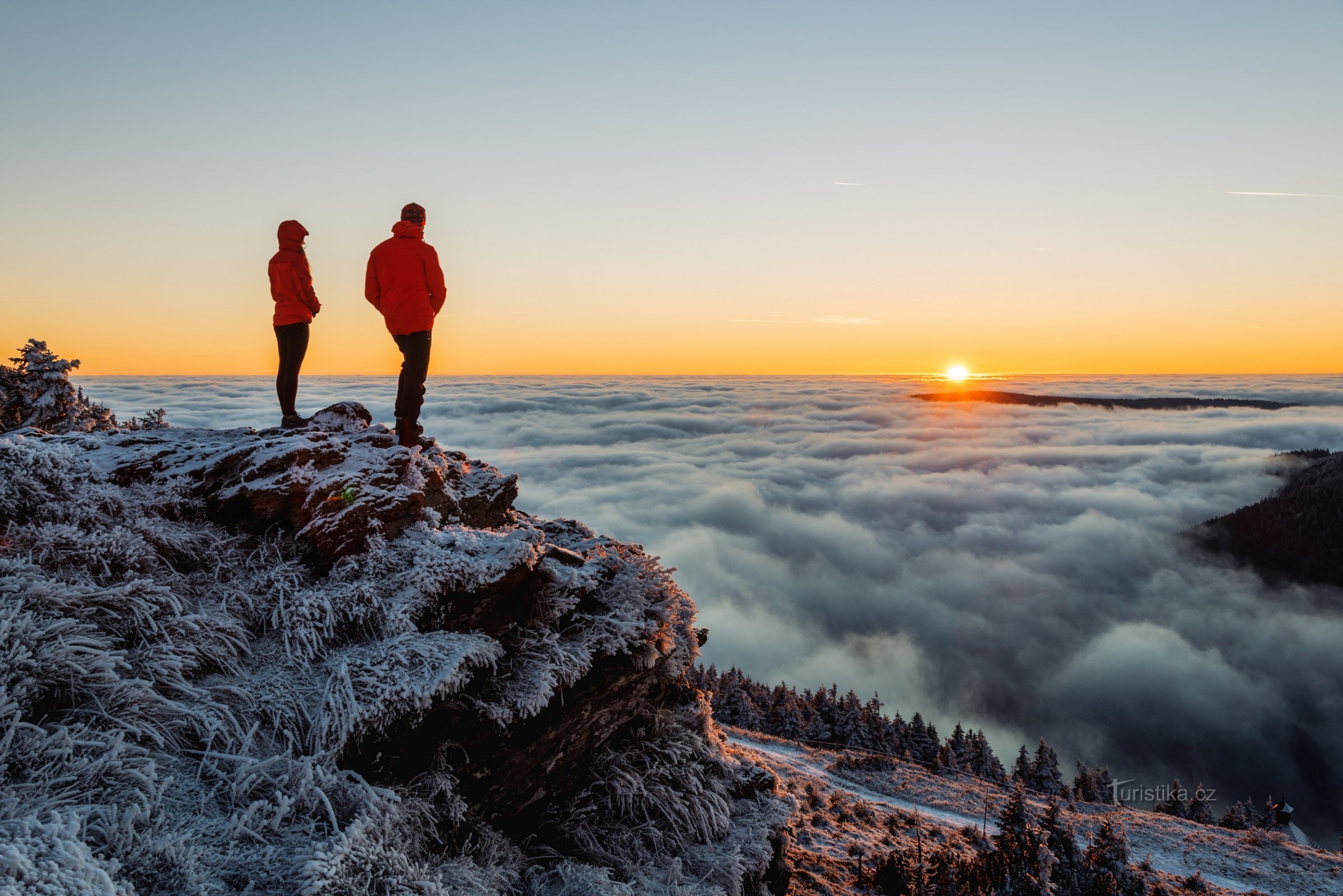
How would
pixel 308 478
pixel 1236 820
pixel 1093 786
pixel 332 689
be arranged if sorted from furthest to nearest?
pixel 1093 786
pixel 1236 820
pixel 308 478
pixel 332 689

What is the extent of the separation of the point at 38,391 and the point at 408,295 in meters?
10.6

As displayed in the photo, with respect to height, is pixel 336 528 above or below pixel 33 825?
above

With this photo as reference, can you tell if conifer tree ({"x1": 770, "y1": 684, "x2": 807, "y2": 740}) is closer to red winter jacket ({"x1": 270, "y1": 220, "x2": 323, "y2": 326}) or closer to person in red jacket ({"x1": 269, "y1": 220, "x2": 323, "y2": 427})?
person in red jacket ({"x1": 269, "y1": 220, "x2": 323, "y2": 427})

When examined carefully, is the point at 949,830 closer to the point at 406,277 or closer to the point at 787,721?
the point at 406,277

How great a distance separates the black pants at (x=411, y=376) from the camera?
8.70 metres

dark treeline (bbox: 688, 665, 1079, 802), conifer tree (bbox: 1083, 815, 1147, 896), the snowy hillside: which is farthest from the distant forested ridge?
the snowy hillside

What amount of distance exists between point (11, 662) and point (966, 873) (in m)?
15.1

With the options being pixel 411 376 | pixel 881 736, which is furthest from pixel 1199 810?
pixel 411 376

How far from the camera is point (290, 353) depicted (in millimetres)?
9047

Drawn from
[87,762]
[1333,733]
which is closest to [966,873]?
[87,762]

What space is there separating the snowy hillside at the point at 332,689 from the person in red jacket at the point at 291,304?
0.74 metres

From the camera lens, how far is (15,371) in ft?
42.1

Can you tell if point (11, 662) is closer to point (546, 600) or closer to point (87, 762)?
point (87, 762)

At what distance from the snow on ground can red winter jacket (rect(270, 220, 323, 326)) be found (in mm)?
11880
